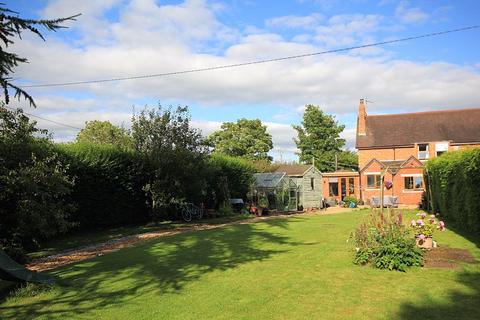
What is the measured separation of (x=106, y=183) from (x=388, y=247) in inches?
519

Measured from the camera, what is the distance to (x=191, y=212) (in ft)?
74.2

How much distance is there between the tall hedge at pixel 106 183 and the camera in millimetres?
16641

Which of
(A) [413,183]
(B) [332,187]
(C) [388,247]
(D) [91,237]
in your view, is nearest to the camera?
(C) [388,247]

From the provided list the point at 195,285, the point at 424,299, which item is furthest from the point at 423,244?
the point at 195,285

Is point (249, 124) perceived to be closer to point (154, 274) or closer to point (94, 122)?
point (94, 122)

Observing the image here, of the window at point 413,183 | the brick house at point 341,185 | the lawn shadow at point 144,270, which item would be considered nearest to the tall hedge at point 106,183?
the lawn shadow at point 144,270

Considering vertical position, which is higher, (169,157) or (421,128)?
(421,128)

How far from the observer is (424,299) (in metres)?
6.31

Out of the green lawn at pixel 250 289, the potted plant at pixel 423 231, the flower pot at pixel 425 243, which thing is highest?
the potted plant at pixel 423 231

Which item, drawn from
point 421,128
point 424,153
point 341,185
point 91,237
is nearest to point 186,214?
point 91,237

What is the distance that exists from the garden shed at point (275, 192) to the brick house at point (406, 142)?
1053 centimetres

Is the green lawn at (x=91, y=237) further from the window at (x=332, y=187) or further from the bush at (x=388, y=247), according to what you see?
the window at (x=332, y=187)

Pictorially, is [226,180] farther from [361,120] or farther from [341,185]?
[361,120]

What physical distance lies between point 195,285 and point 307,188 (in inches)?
994
